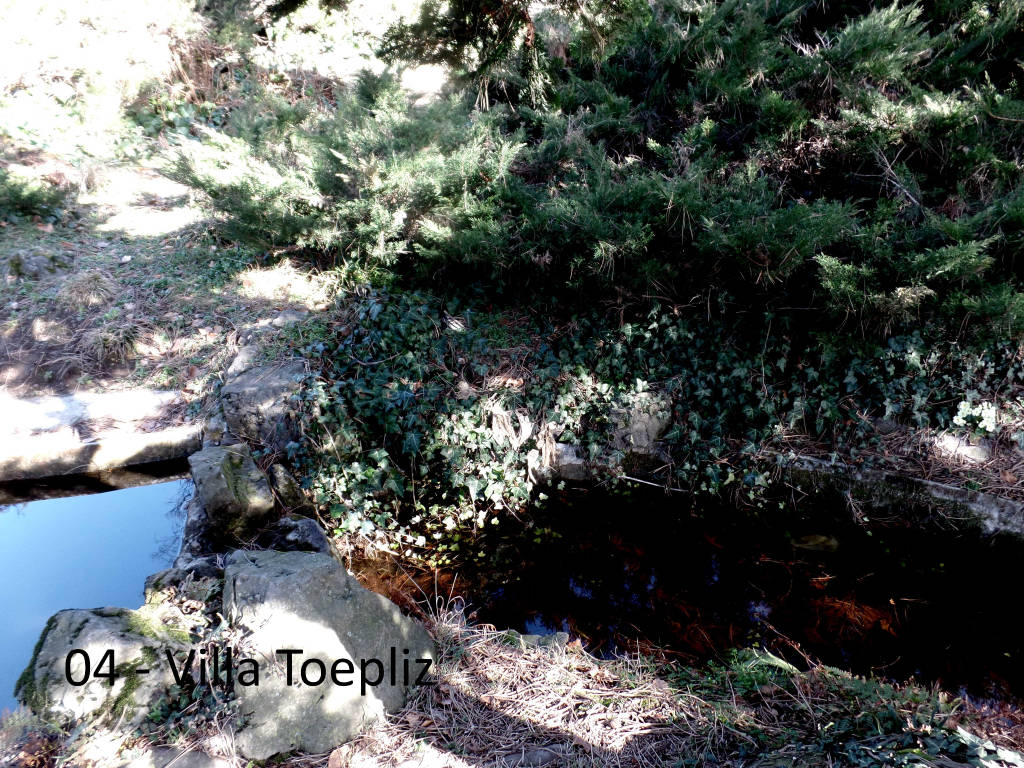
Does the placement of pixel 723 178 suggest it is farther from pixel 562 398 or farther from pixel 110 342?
pixel 110 342

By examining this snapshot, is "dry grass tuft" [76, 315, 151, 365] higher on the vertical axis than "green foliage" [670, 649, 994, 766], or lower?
higher

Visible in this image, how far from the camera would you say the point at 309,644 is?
2.45 m

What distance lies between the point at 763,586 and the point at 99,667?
3.55 metres

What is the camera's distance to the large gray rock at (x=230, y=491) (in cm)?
338

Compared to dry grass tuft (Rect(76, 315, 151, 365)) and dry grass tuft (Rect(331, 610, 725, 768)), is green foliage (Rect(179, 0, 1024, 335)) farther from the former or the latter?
dry grass tuft (Rect(331, 610, 725, 768))

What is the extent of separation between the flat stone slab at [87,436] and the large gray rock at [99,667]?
83.0 inches

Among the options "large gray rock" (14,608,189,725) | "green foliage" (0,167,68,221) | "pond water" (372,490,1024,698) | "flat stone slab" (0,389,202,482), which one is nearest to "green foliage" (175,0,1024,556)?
"pond water" (372,490,1024,698)

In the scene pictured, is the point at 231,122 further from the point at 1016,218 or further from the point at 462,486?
the point at 1016,218

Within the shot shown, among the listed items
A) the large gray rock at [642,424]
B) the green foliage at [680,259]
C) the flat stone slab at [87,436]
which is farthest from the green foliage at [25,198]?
the large gray rock at [642,424]

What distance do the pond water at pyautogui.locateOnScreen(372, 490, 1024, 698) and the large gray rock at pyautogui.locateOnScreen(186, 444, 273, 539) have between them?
119 cm

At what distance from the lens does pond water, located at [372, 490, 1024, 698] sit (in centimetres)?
323

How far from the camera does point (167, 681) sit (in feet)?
7.58

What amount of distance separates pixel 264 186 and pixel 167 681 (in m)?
3.88

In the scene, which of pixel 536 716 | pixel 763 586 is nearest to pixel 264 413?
pixel 536 716
